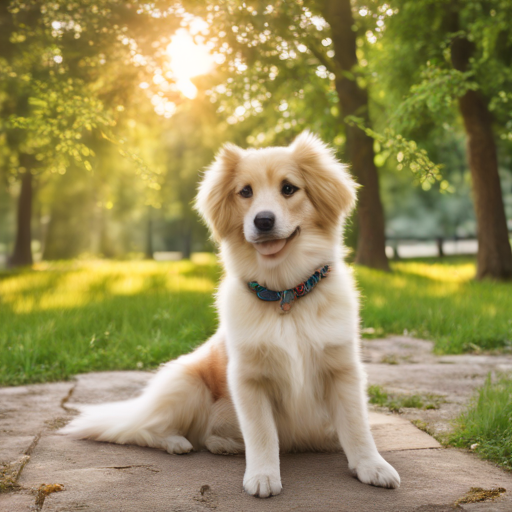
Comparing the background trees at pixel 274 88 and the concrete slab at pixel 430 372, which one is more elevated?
the background trees at pixel 274 88

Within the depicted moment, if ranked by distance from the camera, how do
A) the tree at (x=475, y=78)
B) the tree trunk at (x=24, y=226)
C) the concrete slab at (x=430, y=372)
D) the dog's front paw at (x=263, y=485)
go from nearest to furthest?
1. the dog's front paw at (x=263, y=485)
2. the concrete slab at (x=430, y=372)
3. the tree at (x=475, y=78)
4. the tree trunk at (x=24, y=226)

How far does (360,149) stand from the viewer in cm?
1195

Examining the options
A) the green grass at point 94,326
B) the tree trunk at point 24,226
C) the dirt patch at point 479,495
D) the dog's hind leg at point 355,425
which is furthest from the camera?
the tree trunk at point 24,226

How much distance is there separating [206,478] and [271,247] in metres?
1.25

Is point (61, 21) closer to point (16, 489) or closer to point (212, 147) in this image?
point (16, 489)

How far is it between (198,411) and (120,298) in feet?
16.7

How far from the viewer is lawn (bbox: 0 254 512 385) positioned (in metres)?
5.43

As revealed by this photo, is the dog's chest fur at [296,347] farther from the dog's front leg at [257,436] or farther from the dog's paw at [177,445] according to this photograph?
the dog's paw at [177,445]

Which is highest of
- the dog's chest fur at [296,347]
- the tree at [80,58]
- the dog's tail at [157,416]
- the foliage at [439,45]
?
the foliage at [439,45]

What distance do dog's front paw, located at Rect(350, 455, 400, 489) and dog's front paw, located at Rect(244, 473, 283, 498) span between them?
0.42 meters

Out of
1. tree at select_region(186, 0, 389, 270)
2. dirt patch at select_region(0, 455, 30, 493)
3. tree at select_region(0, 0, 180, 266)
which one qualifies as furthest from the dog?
tree at select_region(0, 0, 180, 266)

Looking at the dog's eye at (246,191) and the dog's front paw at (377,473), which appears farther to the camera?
the dog's eye at (246,191)

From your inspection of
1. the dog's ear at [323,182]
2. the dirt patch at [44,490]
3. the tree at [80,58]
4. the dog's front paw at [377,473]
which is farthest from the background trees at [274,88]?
the dirt patch at [44,490]

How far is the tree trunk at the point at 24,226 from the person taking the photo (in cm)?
1766
